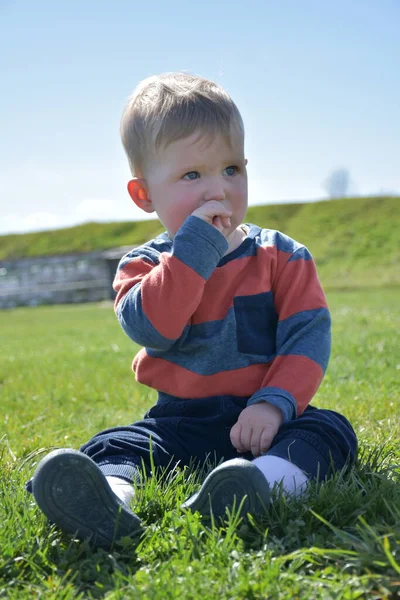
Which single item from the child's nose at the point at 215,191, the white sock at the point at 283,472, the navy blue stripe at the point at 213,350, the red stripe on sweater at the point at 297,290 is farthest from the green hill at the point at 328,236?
the white sock at the point at 283,472

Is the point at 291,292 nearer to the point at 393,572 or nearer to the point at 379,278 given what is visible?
the point at 393,572

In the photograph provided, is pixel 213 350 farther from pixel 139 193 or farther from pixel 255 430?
pixel 139 193

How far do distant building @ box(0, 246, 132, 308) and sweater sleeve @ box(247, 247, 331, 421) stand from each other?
80.5ft

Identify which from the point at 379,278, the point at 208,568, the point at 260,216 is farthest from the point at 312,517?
the point at 260,216

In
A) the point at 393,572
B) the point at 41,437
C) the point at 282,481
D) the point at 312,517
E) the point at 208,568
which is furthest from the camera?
the point at 41,437

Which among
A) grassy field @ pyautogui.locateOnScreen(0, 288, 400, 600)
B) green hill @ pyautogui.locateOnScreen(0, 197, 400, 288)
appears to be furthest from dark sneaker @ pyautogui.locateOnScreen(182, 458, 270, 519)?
green hill @ pyautogui.locateOnScreen(0, 197, 400, 288)

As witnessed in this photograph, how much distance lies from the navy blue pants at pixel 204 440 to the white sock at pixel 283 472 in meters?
0.03

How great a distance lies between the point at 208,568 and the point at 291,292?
1.14 metres

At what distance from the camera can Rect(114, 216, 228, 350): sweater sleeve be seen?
2.06m

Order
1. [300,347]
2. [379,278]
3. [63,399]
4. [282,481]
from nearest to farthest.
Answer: [282,481] → [300,347] → [63,399] → [379,278]

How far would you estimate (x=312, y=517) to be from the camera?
5.10 feet

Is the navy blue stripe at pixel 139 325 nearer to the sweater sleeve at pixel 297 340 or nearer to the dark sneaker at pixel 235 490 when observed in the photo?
the sweater sleeve at pixel 297 340

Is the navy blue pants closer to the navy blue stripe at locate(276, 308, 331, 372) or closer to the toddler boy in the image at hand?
the toddler boy

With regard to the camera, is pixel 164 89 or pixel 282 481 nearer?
pixel 282 481
